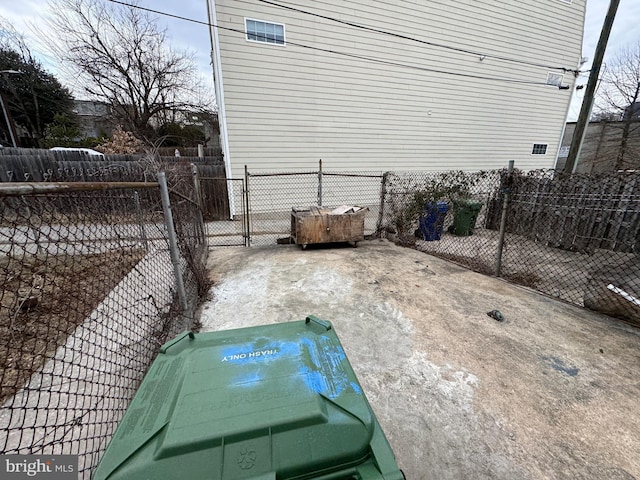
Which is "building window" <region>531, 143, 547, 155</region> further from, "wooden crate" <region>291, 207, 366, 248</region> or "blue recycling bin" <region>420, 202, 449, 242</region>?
"wooden crate" <region>291, 207, 366, 248</region>

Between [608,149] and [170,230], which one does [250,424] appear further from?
[608,149]

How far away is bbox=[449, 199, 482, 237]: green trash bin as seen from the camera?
660cm

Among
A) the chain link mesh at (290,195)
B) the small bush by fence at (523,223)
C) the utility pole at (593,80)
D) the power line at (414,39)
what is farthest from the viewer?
the chain link mesh at (290,195)

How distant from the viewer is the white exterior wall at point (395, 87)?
7.04 metres

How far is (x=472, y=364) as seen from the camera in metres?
2.38

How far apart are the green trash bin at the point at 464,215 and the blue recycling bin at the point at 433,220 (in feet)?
2.05

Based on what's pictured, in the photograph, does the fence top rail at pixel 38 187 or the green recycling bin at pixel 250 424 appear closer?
the green recycling bin at pixel 250 424

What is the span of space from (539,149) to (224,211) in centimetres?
1269

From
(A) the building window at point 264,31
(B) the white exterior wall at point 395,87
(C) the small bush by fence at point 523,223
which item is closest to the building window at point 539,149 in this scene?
(B) the white exterior wall at point 395,87

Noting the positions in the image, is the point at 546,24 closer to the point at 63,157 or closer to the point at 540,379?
the point at 540,379

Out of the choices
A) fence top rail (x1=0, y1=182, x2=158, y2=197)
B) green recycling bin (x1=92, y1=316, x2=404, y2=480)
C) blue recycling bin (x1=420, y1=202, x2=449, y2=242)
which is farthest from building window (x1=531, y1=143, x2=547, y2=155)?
fence top rail (x1=0, y1=182, x2=158, y2=197)

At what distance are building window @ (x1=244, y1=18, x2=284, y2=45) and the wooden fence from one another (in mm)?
6525

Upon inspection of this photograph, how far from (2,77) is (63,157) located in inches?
566

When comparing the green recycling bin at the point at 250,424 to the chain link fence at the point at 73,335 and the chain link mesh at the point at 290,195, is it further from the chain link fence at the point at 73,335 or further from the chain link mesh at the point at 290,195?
the chain link mesh at the point at 290,195
